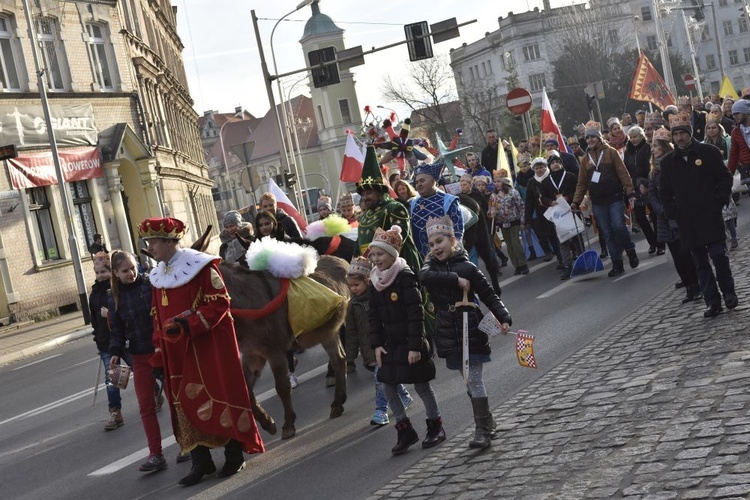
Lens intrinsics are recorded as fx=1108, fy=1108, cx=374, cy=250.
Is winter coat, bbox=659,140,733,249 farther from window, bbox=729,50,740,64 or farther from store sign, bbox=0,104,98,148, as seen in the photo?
window, bbox=729,50,740,64

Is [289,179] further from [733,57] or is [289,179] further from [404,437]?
[733,57]

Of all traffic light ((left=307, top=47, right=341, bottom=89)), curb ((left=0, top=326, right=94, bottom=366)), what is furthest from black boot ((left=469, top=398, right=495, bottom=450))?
traffic light ((left=307, top=47, right=341, bottom=89))

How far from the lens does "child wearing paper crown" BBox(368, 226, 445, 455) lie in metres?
7.84

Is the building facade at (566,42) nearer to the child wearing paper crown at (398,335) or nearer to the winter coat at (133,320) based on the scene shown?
the winter coat at (133,320)

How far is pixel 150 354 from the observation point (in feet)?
29.9

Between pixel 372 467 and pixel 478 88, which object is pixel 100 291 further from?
pixel 478 88

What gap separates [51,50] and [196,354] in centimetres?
2713

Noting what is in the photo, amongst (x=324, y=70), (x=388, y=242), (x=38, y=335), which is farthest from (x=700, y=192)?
(x=324, y=70)

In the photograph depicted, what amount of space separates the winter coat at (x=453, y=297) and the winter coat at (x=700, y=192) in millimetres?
3621

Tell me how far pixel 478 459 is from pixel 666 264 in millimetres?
9102

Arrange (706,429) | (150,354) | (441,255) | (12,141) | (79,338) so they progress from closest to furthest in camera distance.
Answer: (706,429), (441,255), (150,354), (79,338), (12,141)

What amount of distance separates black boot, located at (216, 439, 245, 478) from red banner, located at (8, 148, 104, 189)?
74.3ft

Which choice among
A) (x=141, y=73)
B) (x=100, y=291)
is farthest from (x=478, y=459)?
(x=141, y=73)

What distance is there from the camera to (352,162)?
21.2 metres
